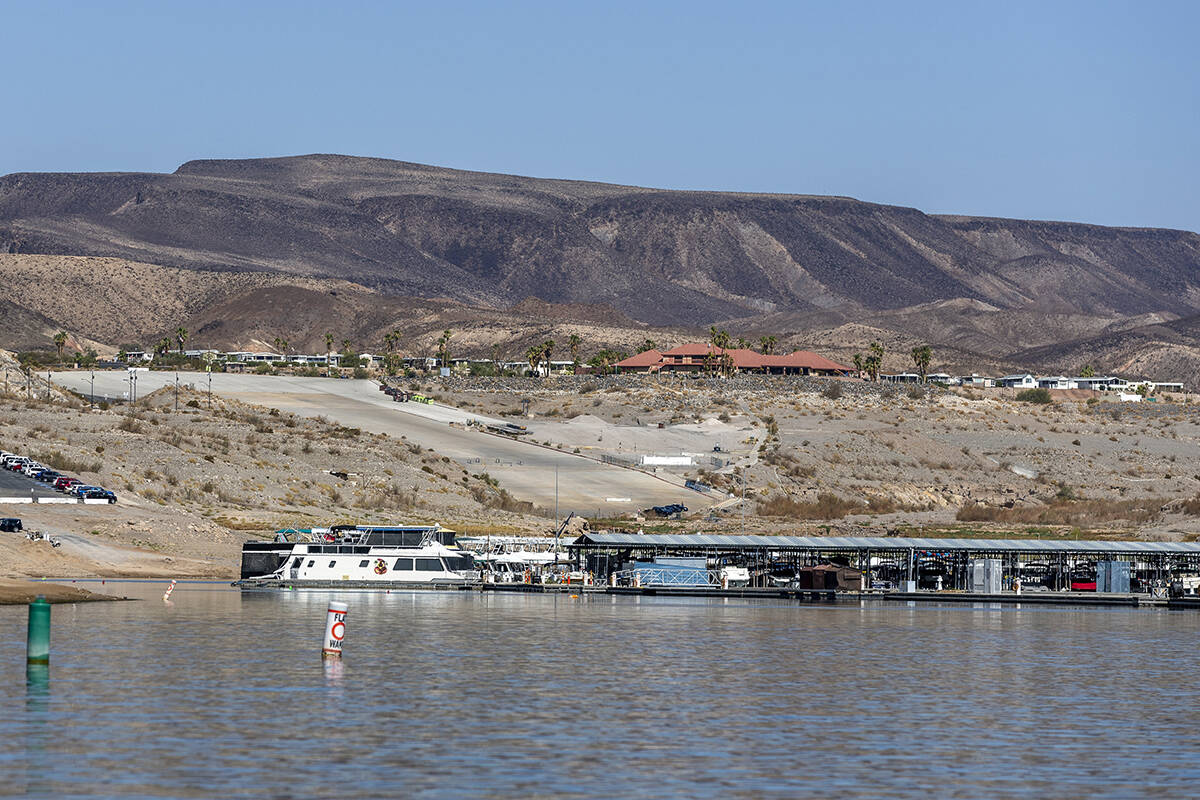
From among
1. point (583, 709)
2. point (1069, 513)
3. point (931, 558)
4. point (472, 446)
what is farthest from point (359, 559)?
point (1069, 513)

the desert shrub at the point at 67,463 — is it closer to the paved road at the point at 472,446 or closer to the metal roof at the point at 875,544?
the paved road at the point at 472,446

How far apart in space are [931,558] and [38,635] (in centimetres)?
7127

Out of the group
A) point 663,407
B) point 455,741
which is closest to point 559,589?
point 455,741

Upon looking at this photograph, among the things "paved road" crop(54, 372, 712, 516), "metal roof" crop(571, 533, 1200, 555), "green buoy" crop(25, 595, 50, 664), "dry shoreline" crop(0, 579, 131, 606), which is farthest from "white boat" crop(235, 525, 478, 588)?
"green buoy" crop(25, 595, 50, 664)

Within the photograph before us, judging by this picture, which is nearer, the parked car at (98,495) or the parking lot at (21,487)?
the parking lot at (21,487)

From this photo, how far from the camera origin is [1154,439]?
191500mm

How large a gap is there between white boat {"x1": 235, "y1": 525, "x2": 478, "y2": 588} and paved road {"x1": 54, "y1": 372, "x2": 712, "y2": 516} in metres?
30.3

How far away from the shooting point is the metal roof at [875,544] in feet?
333

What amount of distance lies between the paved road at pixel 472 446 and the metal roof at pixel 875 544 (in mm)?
25478

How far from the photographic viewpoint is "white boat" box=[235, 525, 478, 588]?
93125mm

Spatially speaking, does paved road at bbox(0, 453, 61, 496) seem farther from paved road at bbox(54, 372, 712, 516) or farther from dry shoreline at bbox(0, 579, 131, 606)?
paved road at bbox(54, 372, 712, 516)

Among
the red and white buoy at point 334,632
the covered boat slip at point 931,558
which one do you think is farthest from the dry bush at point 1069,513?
the red and white buoy at point 334,632

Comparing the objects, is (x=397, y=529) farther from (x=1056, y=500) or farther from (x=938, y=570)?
(x=1056, y=500)

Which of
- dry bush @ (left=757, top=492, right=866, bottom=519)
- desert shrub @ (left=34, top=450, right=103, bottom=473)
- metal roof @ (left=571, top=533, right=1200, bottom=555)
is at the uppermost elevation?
desert shrub @ (left=34, top=450, right=103, bottom=473)
